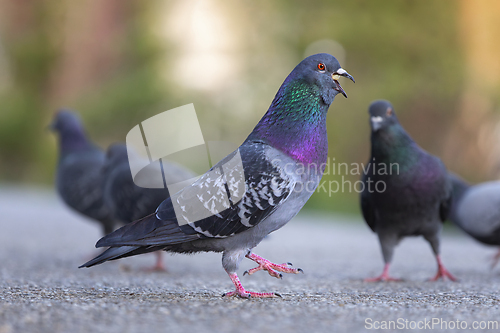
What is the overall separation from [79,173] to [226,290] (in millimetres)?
3440

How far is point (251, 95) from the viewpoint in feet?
56.5

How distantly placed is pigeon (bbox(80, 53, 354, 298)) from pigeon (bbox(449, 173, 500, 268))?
3.36 metres

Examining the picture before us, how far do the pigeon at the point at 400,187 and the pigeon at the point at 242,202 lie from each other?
4.50ft

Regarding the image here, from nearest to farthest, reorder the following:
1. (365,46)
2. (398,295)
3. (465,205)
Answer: (398,295) → (465,205) → (365,46)

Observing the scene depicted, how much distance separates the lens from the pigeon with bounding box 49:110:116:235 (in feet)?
19.9

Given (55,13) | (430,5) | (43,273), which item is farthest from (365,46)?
(55,13)

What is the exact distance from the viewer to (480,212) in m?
6.02

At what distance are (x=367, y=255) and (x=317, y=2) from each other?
40.4 ft

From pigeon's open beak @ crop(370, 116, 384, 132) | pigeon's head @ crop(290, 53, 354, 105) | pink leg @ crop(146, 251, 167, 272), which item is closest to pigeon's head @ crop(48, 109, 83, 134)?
pink leg @ crop(146, 251, 167, 272)

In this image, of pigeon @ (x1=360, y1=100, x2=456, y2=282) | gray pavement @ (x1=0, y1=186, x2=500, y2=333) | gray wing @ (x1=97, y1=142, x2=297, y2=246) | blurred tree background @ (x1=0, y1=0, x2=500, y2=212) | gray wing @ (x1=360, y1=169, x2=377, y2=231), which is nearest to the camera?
gray pavement @ (x1=0, y1=186, x2=500, y2=333)

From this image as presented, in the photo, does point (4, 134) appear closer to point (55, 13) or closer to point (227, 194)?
point (55, 13)

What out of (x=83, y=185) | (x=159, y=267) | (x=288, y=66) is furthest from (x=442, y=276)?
(x=288, y=66)

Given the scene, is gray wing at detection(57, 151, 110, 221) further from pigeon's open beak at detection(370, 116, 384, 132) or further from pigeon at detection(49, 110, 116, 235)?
pigeon's open beak at detection(370, 116, 384, 132)

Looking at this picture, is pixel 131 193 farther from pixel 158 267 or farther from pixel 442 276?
pixel 442 276
